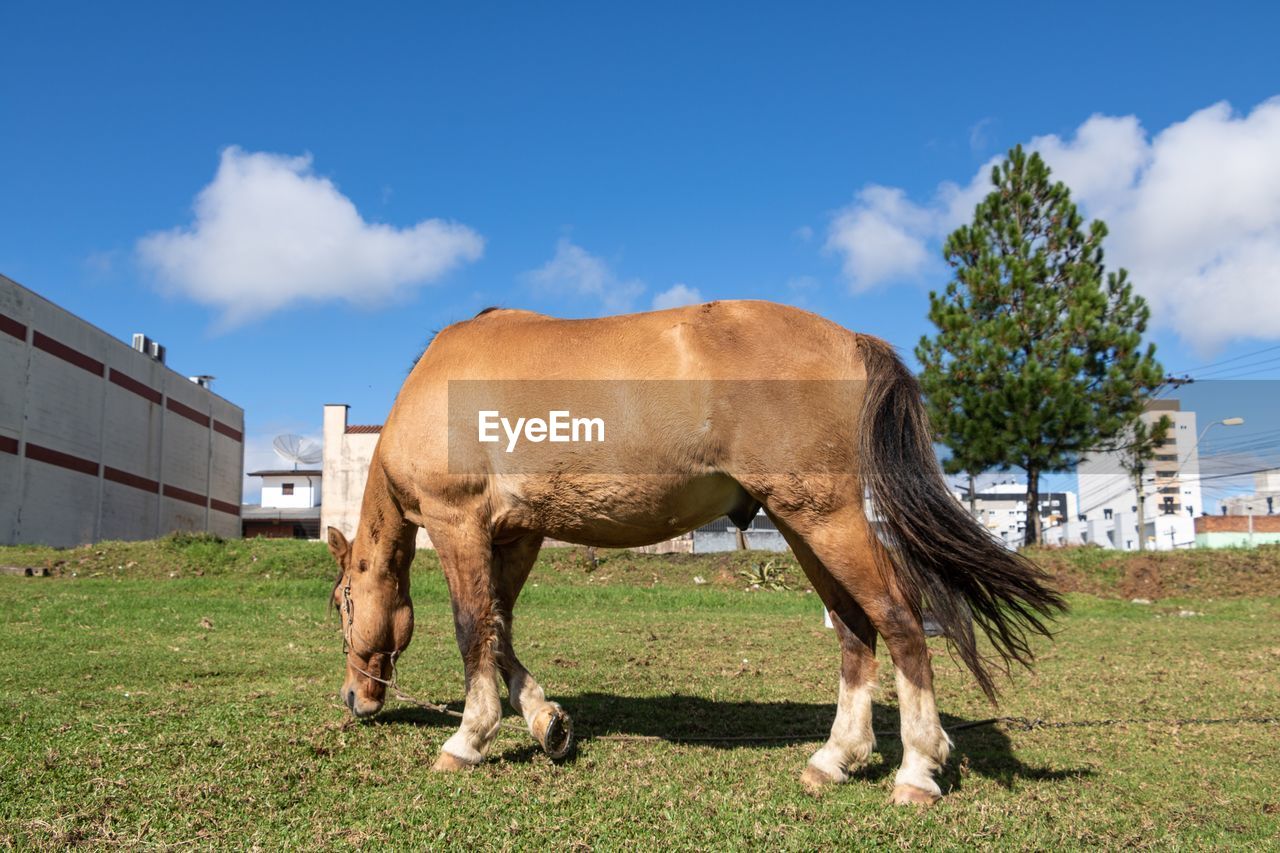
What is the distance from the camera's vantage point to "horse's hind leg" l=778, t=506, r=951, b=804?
169 inches

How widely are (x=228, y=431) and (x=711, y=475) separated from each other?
53108mm

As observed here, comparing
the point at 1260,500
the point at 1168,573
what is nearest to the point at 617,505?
the point at 1168,573

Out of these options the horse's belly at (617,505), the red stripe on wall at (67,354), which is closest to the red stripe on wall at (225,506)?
the red stripe on wall at (67,354)

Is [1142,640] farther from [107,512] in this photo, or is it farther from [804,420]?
[107,512]

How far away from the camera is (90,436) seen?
122 feet

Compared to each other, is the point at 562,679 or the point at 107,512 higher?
the point at 107,512

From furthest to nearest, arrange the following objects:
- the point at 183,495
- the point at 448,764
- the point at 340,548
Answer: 1. the point at 183,495
2. the point at 340,548
3. the point at 448,764

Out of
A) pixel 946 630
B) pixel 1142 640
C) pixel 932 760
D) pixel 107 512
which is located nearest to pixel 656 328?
pixel 946 630

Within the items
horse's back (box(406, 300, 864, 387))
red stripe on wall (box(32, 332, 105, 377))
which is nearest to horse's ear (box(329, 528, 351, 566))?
horse's back (box(406, 300, 864, 387))

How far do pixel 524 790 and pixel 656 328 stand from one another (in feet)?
8.18

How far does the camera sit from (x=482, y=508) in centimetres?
517

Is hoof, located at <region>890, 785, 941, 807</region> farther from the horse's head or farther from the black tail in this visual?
the horse's head

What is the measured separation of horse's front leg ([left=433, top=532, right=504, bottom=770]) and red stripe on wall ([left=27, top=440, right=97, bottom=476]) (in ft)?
116

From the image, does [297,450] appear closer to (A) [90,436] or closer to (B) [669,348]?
(A) [90,436]
